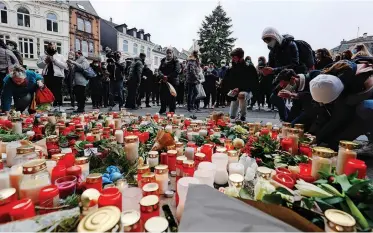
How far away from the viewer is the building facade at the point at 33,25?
23891mm

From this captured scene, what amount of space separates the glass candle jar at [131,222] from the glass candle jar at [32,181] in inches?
27.2

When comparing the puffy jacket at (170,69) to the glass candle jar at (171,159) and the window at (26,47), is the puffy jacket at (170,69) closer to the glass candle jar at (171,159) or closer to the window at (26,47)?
the glass candle jar at (171,159)

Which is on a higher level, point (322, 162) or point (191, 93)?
point (191, 93)

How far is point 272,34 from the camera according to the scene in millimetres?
4348

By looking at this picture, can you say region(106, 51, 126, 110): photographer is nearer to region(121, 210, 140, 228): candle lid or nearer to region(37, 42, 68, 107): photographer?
region(37, 42, 68, 107): photographer

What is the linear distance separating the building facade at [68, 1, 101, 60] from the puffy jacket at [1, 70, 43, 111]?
84.9ft

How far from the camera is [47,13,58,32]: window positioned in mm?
26797

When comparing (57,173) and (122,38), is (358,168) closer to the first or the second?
(57,173)

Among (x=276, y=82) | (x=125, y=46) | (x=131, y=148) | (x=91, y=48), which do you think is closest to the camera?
(x=131, y=148)

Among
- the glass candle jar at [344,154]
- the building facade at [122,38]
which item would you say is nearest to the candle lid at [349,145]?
the glass candle jar at [344,154]

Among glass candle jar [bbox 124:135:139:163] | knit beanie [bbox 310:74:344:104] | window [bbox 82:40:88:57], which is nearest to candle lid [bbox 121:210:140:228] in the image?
glass candle jar [bbox 124:135:139:163]

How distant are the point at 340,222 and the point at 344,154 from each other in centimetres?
104

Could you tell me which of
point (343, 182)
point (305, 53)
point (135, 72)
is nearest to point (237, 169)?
point (343, 182)

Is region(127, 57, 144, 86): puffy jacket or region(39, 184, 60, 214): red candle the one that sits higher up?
region(127, 57, 144, 86): puffy jacket
